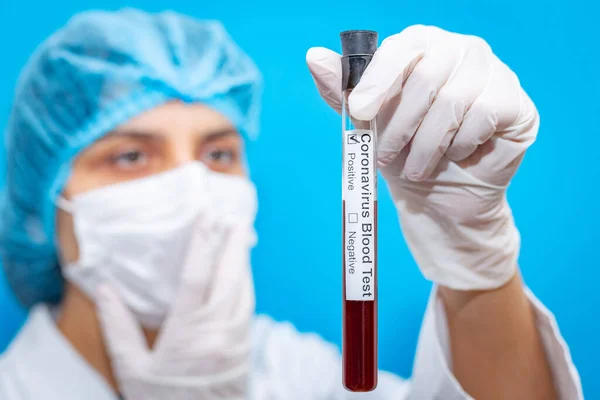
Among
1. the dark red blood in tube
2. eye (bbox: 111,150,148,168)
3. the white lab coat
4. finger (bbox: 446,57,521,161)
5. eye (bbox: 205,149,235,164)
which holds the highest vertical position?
finger (bbox: 446,57,521,161)

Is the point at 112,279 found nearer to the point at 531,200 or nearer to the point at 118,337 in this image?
the point at 118,337

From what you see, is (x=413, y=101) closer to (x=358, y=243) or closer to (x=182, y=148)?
(x=358, y=243)

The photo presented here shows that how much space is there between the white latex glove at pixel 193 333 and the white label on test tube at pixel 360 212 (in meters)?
0.45

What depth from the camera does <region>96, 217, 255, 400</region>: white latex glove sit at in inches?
44.6

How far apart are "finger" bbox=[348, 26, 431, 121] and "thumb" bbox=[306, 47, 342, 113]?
6 cm

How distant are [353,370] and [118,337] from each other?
544 millimetres

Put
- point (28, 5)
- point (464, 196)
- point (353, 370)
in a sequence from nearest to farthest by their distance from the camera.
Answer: point (353, 370), point (464, 196), point (28, 5)

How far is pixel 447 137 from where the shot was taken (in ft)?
2.69

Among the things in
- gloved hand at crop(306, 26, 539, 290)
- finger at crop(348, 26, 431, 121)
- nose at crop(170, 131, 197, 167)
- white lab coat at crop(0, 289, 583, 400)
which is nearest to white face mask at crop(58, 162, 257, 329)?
nose at crop(170, 131, 197, 167)

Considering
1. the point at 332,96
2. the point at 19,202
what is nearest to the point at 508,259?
the point at 332,96

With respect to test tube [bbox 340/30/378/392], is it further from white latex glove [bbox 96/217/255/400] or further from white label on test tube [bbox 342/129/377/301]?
white latex glove [bbox 96/217/255/400]

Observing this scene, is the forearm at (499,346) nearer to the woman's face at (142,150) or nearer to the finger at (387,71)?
the finger at (387,71)

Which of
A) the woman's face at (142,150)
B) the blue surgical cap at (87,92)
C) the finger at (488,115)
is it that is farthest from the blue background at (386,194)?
the finger at (488,115)

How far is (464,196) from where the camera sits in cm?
89
